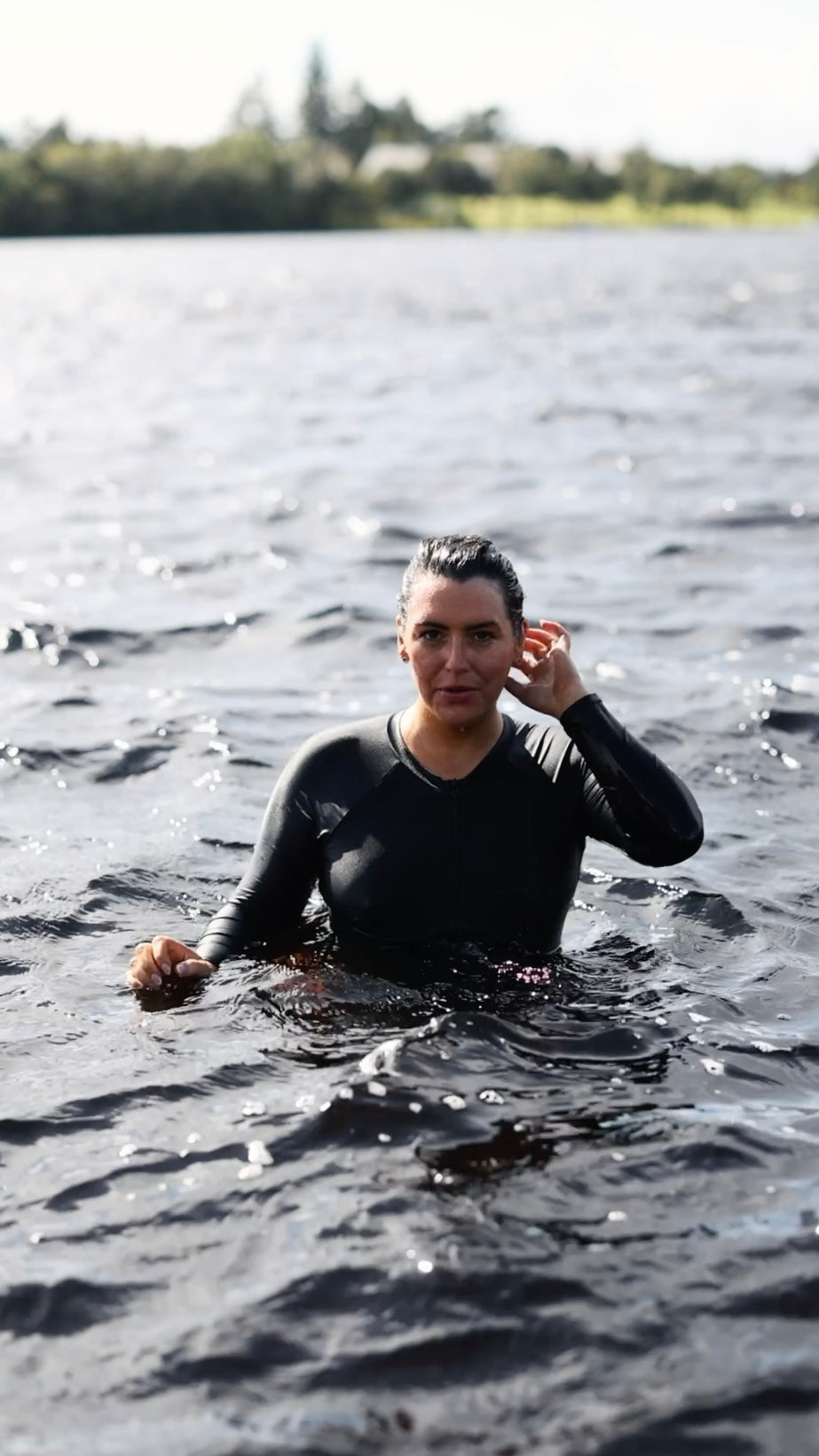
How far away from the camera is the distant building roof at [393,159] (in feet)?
536

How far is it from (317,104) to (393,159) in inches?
1089

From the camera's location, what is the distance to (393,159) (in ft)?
574

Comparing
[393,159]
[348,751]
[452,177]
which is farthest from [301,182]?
[348,751]

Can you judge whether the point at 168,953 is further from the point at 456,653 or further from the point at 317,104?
the point at 317,104

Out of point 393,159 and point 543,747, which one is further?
point 393,159

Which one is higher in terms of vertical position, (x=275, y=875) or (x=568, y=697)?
(x=568, y=697)

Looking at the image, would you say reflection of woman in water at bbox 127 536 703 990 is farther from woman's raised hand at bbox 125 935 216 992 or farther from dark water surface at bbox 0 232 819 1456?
dark water surface at bbox 0 232 819 1456

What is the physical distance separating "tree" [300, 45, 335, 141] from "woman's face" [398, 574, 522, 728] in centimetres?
20192

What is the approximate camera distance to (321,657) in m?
11.7

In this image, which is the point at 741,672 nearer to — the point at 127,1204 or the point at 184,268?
the point at 127,1204

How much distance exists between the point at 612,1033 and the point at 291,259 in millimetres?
80793

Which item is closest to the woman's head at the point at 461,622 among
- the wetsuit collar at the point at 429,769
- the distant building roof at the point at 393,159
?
the wetsuit collar at the point at 429,769

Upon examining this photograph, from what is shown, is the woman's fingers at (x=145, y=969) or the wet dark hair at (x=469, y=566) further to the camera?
the woman's fingers at (x=145, y=969)

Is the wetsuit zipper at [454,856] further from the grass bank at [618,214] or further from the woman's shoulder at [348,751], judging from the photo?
the grass bank at [618,214]
